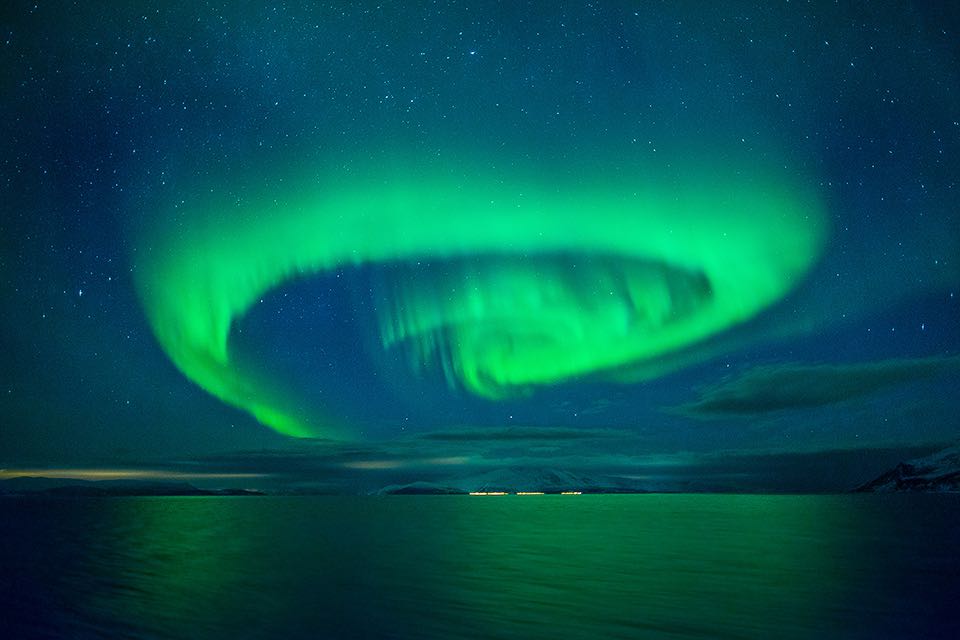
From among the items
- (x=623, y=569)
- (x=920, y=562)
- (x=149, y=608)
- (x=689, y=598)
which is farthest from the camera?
(x=920, y=562)

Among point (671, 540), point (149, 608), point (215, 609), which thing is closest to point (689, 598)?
point (215, 609)

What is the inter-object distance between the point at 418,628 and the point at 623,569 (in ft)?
63.3

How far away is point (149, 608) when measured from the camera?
24.1 metres

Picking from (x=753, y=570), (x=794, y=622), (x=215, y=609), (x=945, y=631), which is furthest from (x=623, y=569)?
(x=215, y=609)

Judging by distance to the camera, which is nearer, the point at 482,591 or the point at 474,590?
the point at 482,591

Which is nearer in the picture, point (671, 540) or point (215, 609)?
point (215, 609)

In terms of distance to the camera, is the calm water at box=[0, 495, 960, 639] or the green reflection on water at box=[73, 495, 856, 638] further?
the green reflection on water at box=[73, 495, 856, 638]

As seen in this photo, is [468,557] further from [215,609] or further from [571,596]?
[215,609]

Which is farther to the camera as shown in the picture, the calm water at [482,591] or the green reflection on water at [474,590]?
the green reflection on water at [474,590]

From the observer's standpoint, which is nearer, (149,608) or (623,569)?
(149,608)

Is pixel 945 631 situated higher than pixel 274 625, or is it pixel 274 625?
pixel 945 631

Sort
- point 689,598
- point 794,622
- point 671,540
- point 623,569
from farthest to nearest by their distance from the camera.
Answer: point 671,540 → point 623,569 → point 689,598 → point 794,622

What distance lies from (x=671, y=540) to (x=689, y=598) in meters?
36.7

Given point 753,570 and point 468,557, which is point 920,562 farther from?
point 468,557
